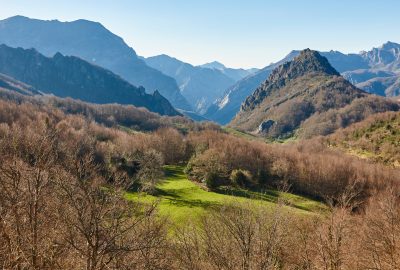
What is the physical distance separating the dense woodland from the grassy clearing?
4170 millimetres

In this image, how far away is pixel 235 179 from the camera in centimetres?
9875

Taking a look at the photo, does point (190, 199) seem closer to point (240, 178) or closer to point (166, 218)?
point (240, 178)

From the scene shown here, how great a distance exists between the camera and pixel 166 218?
3550cm

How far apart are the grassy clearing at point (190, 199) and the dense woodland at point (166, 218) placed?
4170 millimetres

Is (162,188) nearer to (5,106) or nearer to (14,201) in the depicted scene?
(14,201)

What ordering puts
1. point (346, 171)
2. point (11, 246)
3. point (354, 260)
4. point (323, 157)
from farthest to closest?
1. point (323, 157)
2. point (346, 171)
3. point (354, 260)
4. point (11, 246)

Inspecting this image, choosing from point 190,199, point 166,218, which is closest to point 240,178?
point 190,199

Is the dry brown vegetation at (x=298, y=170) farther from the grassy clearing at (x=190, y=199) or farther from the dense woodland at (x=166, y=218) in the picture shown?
the grassy clearing at (x=190, y=199)

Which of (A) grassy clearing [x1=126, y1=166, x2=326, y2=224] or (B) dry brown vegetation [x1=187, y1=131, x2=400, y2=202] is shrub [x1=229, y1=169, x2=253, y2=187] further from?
(A) grassy clearing [x1=126, y1=166, x2=326, y2=224]

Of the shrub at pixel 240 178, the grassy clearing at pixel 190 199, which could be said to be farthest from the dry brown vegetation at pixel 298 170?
the grassy clearing at pixel 190 199

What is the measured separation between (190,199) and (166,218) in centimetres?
4290

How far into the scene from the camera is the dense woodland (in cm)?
1537

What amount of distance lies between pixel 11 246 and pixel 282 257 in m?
37.4

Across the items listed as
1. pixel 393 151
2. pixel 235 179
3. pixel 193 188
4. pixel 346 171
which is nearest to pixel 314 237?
pixel 193 188
